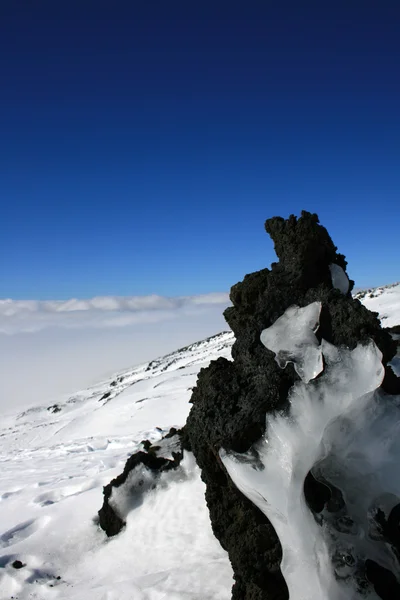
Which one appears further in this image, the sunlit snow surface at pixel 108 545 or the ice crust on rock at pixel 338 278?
the ice crust on rock at pixel 338 278

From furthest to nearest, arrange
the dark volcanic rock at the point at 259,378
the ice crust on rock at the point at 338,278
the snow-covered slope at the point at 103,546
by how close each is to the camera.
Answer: the ice crust on rock at the point at 338,278
the snow-covered slope at the point at 103,546
the dark volcanic rock at the point at 259,378

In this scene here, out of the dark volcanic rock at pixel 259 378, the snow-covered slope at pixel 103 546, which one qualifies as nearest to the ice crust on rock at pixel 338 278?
the dark volcanic rock at pixel 259 378

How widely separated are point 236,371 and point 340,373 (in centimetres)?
117

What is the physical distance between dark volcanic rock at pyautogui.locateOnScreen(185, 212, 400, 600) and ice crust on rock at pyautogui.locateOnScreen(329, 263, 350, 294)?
0.05 meters

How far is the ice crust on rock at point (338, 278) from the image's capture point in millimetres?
5434

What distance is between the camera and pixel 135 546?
20.5 ft

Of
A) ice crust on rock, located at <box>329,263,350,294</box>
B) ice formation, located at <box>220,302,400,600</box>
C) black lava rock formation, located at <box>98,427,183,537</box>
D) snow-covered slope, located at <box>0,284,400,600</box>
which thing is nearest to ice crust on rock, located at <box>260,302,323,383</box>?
ice formation, located at <box>220,302,400,600</box>

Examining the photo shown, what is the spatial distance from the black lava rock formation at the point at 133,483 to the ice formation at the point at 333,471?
2.97 meters

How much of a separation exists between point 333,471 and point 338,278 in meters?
2.20

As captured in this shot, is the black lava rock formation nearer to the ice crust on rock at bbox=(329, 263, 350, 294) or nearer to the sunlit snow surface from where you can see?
the sunlit snow surface

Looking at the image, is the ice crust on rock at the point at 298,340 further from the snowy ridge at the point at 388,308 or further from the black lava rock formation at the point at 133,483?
the snowy ridge at the point at 388,308

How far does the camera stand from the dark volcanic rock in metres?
4.50

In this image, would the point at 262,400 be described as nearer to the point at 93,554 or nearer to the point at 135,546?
the point at 135,546

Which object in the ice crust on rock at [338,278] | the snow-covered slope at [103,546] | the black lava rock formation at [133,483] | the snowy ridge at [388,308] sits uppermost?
the ice crust on rock at [338,278]
